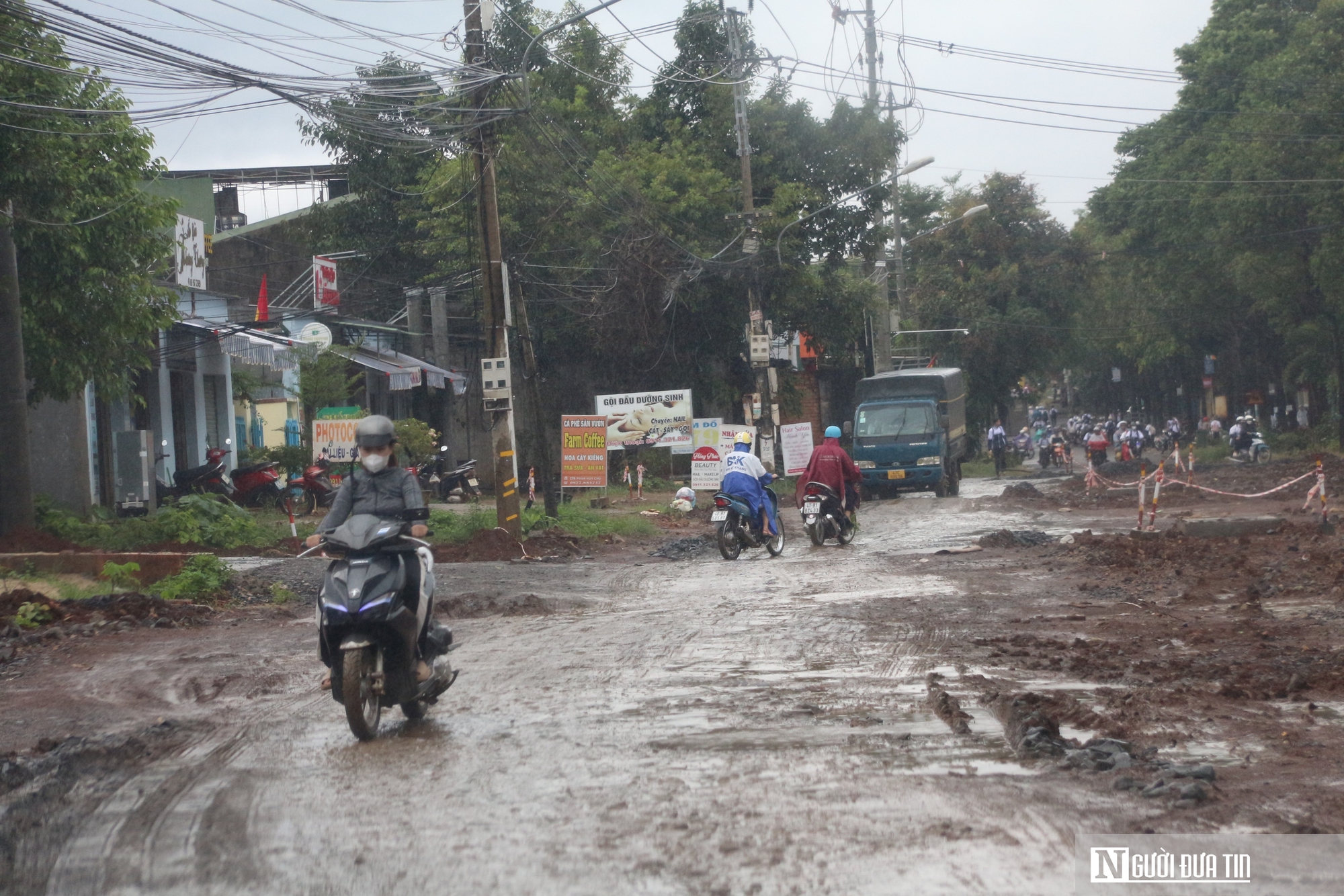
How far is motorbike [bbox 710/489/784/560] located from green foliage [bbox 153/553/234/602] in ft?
20.9

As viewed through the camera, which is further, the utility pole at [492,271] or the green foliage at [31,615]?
the utility pole at [492,271]

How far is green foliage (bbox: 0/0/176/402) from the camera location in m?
16.6

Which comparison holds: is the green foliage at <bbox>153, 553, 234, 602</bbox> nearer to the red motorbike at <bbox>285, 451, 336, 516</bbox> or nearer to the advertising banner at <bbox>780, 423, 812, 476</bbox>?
the red motorbike at <bbox>285, 451, 336, 516</bbox>

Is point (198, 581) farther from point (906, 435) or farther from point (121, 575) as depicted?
point (906, 435)

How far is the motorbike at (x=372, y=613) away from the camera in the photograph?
6418mm

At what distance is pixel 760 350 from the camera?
28094 millimetres

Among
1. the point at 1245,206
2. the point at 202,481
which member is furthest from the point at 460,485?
the point at 1245,206

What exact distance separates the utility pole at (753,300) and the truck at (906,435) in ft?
13.3

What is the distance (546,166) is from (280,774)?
29394mm

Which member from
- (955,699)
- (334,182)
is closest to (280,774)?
(955,699)

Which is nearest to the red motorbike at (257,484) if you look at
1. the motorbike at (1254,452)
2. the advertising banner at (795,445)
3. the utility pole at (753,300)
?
the utility pole at (753,300)

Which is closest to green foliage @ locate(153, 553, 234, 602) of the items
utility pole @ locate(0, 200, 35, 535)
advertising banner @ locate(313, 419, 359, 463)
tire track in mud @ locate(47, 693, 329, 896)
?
utility pole @ locate(0, 200, 35, 535)

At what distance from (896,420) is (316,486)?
48.7ft

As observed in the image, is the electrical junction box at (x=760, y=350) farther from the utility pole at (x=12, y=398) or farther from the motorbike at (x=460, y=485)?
the utility pole at (x=12, y=398)
